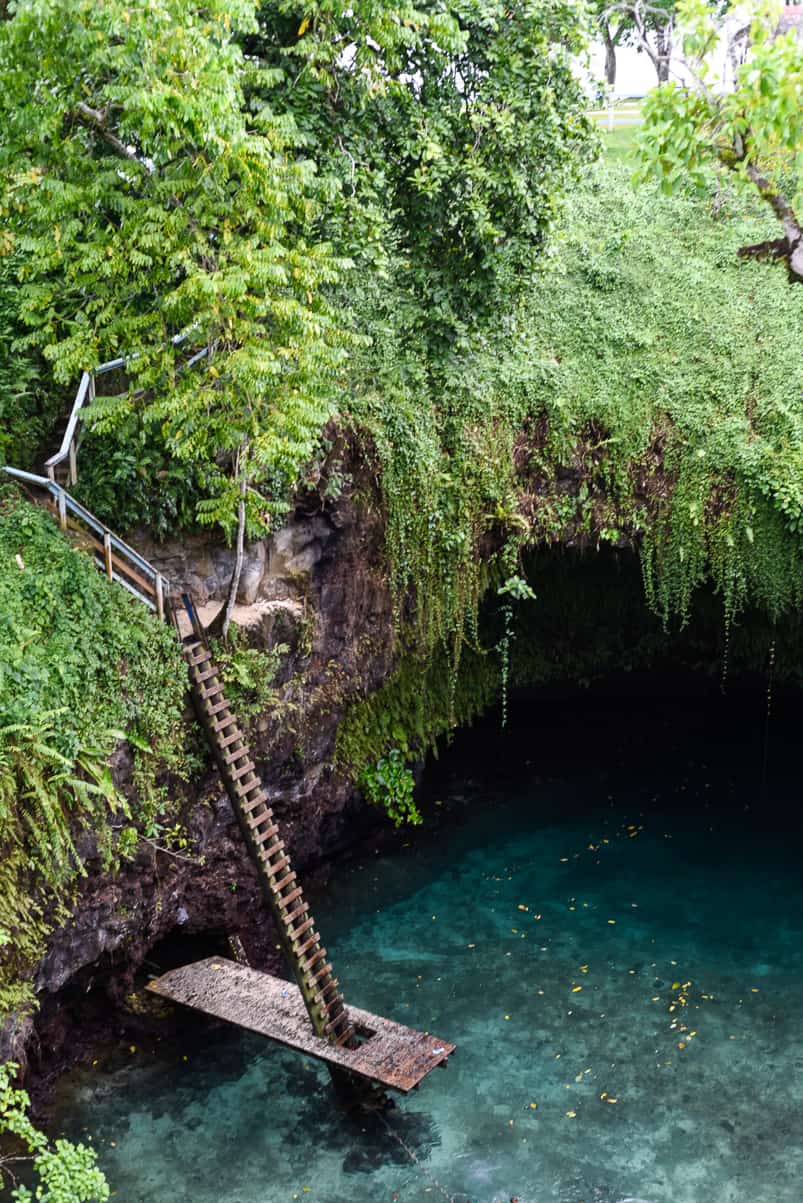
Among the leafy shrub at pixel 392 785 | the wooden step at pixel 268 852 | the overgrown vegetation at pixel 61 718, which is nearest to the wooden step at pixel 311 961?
the wooden step at pixel 268 852

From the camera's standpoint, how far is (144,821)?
10367 millimetres

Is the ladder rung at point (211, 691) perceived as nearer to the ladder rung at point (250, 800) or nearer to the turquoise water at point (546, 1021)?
the ladder rung at point (250, 800)

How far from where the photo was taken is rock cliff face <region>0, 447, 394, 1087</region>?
34.2 feet

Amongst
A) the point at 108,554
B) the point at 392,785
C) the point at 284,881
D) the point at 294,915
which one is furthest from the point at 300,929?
the point at 392,785

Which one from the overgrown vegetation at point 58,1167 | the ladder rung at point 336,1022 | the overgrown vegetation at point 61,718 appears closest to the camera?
the overgrown vegetation at point 58,1167

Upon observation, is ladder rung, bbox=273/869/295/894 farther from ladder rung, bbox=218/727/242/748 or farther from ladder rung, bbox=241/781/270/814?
ladder rung, bbox=218/727/242/748

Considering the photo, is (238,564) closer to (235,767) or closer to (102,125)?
(235,767)

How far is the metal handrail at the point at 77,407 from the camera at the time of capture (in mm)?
9862

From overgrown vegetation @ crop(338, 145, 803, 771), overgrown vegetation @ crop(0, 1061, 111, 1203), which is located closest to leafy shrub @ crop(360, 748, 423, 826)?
overgrown vegetation @ crop(338, 145, 803, 771)

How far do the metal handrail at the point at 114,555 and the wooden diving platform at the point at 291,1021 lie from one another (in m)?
3.63

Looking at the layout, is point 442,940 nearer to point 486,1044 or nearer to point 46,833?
point 486,1044

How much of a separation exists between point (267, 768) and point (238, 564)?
8.87 feet

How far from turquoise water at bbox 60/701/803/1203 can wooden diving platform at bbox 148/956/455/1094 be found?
2.55ft

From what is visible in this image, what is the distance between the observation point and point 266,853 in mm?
10336
